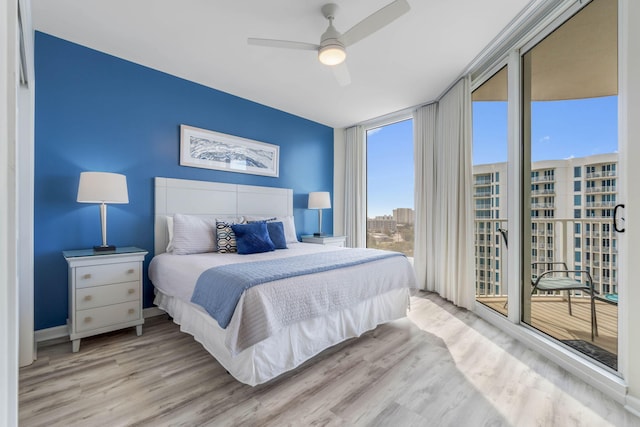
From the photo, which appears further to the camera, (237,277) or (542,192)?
(542,192)

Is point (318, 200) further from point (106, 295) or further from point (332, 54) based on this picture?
point (106, 295)

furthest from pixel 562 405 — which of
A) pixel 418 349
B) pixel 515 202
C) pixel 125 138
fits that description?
pixel 125 138

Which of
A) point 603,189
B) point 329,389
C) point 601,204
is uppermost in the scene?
point 603,189

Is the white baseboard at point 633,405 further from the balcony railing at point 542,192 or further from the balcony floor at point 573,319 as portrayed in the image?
the balcony railing at point 542,192

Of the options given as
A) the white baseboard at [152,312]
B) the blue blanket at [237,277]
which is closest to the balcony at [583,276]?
the blue blanket at [237,277]

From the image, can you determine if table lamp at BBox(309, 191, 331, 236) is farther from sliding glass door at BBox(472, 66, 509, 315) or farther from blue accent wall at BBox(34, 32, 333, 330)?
sliding glass door at BBox(472, 66, 509, 315)

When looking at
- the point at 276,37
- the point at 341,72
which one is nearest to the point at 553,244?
the point at 341,72

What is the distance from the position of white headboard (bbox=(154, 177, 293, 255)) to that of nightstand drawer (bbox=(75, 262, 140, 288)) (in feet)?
2.00

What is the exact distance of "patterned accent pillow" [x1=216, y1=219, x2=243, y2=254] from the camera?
2998mm

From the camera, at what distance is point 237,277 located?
1.87 metres

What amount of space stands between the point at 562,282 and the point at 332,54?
2.70 meters

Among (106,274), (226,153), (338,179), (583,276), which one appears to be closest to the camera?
(583,276)

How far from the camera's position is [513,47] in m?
2.57

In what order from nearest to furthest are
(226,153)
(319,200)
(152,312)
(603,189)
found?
(603,189) < (152,312) < (226,153) < (319,200)
